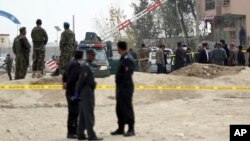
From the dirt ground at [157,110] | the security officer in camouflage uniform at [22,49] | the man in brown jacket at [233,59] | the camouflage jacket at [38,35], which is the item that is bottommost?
the dirt ground at [157,110]

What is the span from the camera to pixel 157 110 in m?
15.2

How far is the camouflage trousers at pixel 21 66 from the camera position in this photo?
1781 centimetres

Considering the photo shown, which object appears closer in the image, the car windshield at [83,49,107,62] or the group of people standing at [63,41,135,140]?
the group of people standing at [63,41,135,140]

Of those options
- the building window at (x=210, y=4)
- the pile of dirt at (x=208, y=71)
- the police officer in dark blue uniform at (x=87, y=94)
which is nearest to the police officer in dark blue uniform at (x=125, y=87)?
the police officer in dark blue uniform at (x=87, y=94)

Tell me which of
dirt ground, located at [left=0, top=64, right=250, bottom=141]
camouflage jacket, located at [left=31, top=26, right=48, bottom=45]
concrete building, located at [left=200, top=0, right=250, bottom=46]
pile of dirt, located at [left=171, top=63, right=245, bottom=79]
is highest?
concrete building, located at [left=200, top=0, right=250, bottom=46]

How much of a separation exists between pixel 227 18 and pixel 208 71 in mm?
29044

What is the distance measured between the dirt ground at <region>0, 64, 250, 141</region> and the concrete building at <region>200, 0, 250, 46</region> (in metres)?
24.2

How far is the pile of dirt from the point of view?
2133cm

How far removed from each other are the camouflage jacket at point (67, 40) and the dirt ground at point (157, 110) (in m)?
1.22

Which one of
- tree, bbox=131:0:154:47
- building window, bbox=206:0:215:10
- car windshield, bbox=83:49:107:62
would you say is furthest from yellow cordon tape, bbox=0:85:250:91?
tree, bbox=131:0:154:47

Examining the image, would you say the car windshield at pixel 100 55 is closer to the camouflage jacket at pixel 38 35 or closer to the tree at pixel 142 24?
the camouflage jacket at pixel 38 35

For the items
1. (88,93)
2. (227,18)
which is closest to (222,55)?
(88,93)

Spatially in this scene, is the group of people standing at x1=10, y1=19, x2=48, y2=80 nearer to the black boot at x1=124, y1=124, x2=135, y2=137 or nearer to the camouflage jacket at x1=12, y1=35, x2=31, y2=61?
the camouflage jacket at x1=12, y1=35, x2=31, y2=61

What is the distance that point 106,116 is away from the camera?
46.8ft
